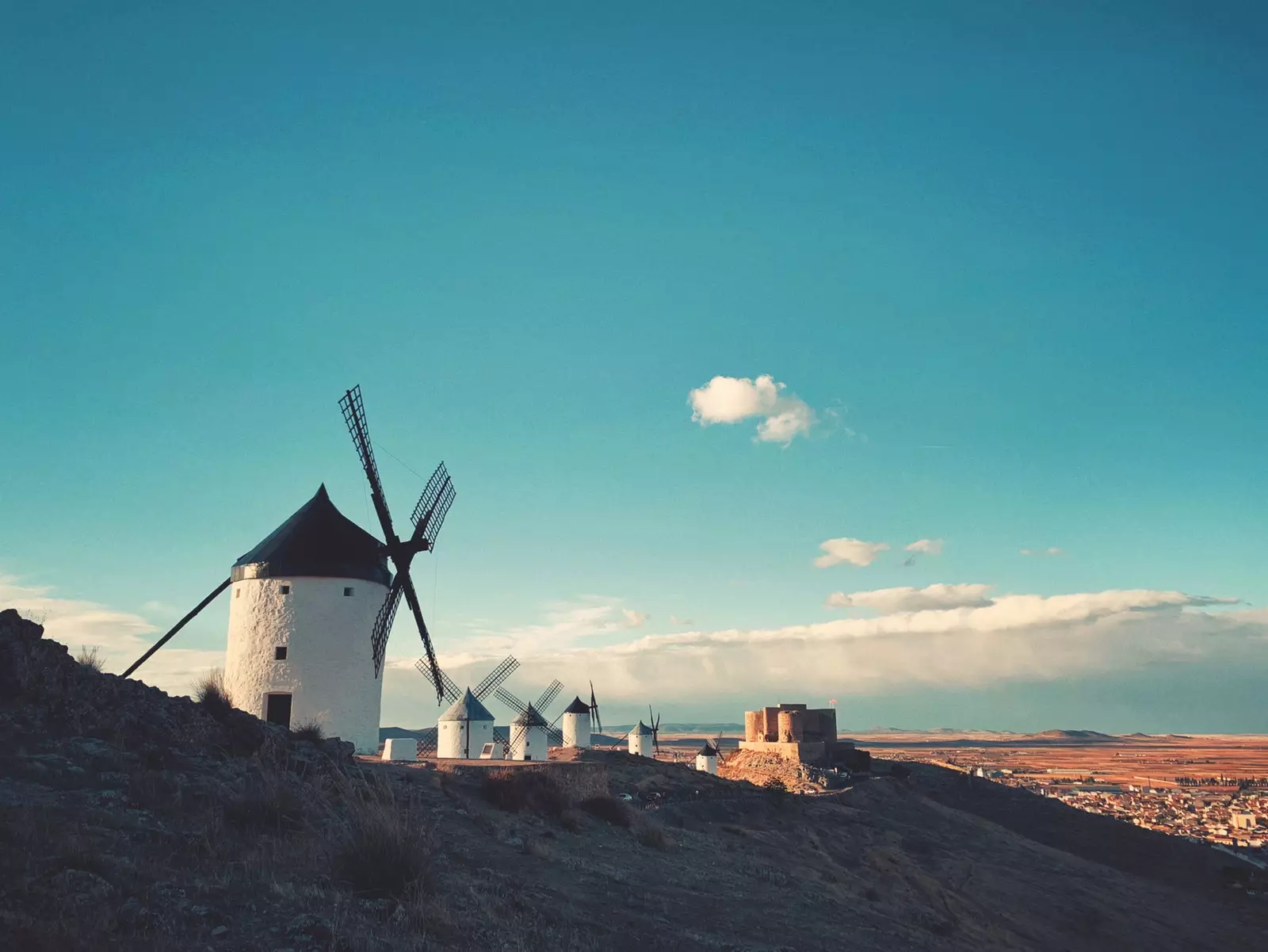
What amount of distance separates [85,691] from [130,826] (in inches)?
168

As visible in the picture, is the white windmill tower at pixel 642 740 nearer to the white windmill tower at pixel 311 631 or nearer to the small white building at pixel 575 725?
the small white building at pixel 575 725

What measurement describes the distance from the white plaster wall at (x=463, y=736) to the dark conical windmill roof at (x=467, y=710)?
0.54 ft

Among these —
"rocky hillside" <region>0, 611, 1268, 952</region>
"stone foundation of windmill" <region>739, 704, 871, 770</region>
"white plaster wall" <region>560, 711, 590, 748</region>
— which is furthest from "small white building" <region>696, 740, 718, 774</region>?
"rocky hillside" <region>0, 611, 1268, 952</region>

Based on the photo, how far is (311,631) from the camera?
A: 22.2m

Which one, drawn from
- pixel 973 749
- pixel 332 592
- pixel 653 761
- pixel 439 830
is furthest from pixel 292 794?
pixel 973 749

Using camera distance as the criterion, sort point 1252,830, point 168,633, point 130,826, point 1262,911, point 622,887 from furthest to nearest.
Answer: point 1252,830 → point 1262,911 → point 168,633 → point 622,887 → point 130,826

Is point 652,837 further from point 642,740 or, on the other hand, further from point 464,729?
point 642,740

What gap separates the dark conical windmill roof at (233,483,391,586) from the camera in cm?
2247

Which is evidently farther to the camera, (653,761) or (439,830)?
(653,761)

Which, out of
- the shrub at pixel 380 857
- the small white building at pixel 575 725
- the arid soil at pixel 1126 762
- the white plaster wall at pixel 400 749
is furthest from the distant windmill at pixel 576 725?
the arid soil at pixel 1126 762

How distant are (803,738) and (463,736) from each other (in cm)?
1909

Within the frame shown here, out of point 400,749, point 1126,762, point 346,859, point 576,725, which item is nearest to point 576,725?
point 576,725

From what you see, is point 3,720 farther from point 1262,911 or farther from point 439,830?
point 1262,911

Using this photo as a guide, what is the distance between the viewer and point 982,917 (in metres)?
22.0
